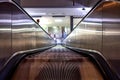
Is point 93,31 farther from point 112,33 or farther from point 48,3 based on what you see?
point 48,3

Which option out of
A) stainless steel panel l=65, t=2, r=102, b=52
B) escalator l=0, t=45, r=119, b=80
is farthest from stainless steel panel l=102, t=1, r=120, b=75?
stainless steel panel l=65, t=2, r=102, b=52

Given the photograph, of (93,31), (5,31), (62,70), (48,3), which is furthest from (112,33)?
(48,3)

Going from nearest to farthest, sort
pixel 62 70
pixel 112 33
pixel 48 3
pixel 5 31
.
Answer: pixel 112 33 < pixel 5 31 < pixel 62 70 < pixel 48 3

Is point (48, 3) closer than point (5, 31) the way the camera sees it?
No

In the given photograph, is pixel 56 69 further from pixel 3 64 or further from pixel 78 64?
pixel 3 64

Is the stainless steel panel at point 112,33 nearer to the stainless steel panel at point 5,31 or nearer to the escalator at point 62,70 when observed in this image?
the escalator at point 62,70

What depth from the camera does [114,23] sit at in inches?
128

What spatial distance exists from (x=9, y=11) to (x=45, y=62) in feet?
3.26

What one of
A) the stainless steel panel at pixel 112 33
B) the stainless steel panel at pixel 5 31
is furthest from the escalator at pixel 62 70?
the stainless steel panel at pixel 5 31

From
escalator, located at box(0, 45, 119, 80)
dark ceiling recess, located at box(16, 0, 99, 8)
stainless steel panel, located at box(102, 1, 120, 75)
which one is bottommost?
escalator, located at box(0, 45, 119, 80)

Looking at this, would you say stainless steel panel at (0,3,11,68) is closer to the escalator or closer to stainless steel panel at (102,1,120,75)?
the escalator

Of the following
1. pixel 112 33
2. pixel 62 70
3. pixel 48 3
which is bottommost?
pixel 62 70

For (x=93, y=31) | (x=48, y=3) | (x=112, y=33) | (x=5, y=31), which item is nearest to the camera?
(x=112, y=33)

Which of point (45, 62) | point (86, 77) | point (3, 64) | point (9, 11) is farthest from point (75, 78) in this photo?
point (9, 11)
